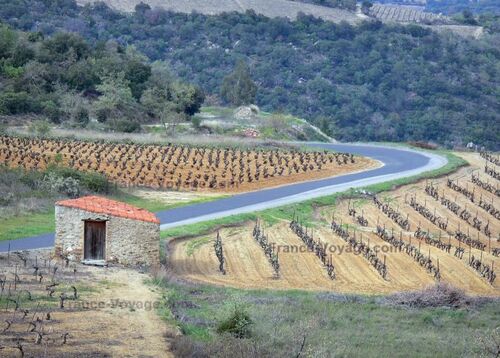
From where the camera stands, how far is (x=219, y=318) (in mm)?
24203

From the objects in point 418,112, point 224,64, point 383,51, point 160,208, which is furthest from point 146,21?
point 160,208

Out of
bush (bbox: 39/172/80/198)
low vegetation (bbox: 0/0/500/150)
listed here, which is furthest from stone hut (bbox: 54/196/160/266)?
low vegetation (bbox: 0/0/500/150)

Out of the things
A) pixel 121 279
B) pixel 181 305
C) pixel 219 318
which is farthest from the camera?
pixel 121 279

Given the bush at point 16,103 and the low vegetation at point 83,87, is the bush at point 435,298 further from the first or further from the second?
the bush at point 16,103

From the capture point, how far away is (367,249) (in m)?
38.5

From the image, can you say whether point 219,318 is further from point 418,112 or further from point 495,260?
point 418,112

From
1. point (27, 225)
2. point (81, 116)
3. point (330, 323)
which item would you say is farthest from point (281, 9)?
point (330, 323)

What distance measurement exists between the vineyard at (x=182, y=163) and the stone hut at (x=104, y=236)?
17660 mm

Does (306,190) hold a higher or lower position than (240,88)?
lower

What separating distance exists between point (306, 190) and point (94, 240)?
21.6m

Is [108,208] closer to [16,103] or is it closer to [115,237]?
[115,237]

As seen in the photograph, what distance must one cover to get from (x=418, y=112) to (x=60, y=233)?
250ft

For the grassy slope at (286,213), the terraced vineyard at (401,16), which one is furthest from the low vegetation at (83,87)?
the terraced vineyard at (401,16)

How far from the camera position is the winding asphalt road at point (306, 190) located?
41.7 meters
